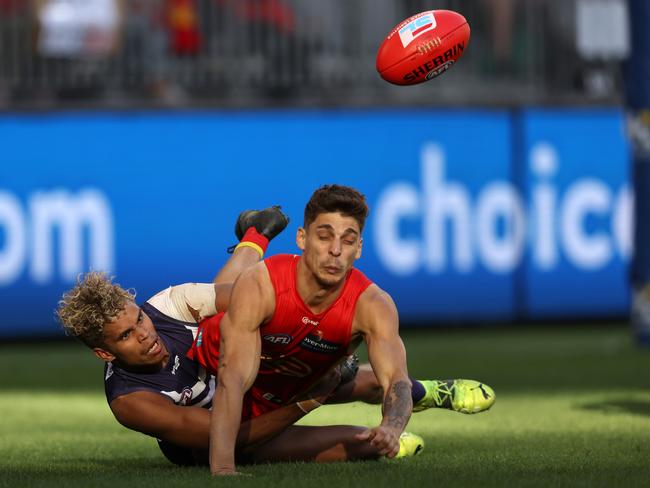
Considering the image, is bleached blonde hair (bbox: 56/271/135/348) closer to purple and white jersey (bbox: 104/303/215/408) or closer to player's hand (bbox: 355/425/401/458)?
purple and white jersey (bbox: 104/303/215/408)

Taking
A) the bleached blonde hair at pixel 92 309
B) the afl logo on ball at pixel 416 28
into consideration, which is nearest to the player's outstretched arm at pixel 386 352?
the bleached blonde hair at pixel 92 309

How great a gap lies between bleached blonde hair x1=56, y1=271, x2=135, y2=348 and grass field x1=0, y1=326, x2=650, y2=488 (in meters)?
0.80

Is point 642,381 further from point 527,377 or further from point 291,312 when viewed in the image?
point 291,312

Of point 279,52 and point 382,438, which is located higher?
point 279,52

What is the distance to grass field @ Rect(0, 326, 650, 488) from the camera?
26.4 ft

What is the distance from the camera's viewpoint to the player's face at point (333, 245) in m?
7.93

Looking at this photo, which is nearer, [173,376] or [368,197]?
[173,376]

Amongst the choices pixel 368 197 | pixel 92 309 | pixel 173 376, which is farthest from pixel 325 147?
pixel 92 309

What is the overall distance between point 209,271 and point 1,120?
9.46 ft

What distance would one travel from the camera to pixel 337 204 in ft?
26.1

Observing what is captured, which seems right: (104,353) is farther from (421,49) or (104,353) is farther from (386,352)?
(421,49)

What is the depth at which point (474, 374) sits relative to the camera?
14.0 metres

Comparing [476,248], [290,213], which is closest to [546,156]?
[476,248]

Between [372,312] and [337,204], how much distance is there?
642mm
